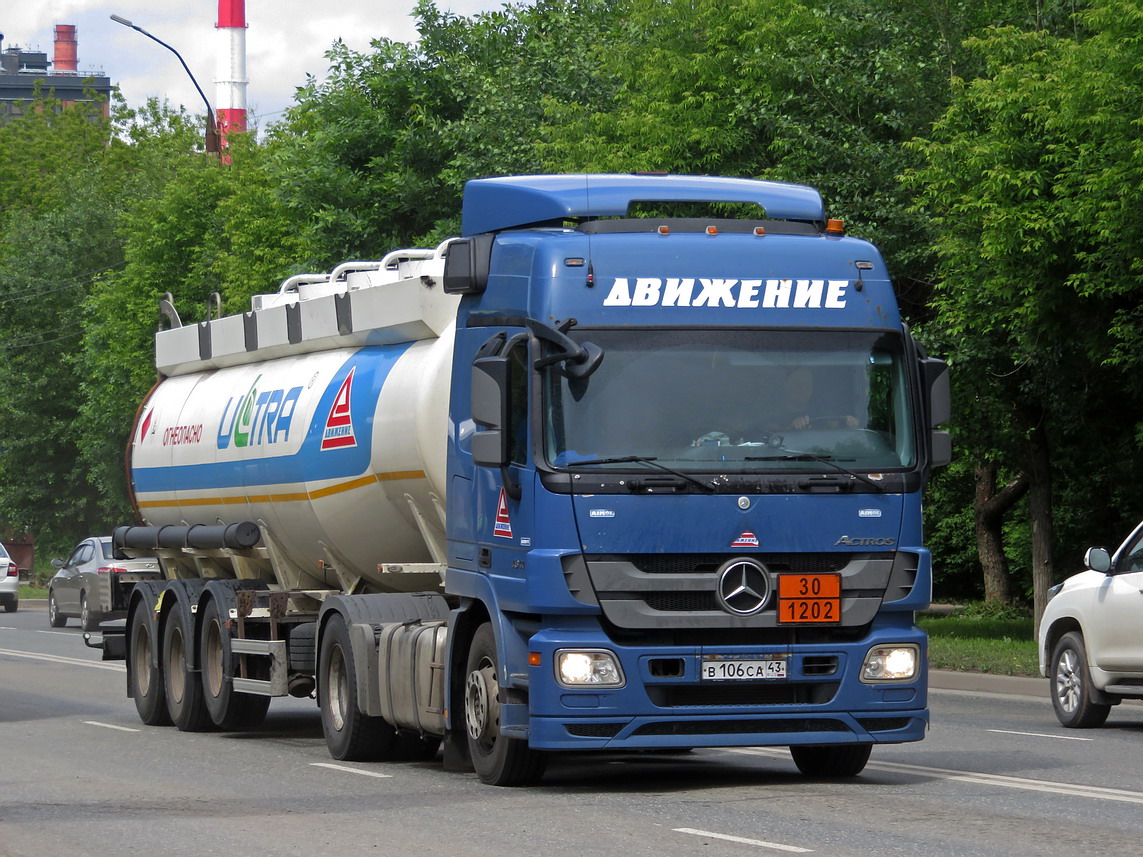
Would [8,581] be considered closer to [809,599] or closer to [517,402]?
[517,402]

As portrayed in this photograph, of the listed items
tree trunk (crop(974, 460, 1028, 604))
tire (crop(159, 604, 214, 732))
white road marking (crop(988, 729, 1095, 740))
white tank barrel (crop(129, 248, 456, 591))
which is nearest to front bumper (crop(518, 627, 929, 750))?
white tank barrel (crop(129, 248, 456, 591))

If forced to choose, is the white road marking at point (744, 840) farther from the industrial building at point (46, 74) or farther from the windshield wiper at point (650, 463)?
the industrial building at point (46, 74)

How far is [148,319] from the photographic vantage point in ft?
174

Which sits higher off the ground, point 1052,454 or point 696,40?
point 696,40

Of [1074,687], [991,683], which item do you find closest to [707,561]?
[1074,687]

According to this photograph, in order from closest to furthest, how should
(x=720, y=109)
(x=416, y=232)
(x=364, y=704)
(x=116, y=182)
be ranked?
(x=364, y=704) < (x=720, y=109) < (x=416, y=232) < (x=116, y=182)

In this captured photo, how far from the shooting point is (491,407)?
10781 millimetres

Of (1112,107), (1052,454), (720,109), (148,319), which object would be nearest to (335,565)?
(1112,107)

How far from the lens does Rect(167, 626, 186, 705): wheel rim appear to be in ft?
55.8

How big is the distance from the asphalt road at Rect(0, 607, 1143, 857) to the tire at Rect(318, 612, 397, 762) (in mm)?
197

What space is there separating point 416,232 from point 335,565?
25740 millimetres

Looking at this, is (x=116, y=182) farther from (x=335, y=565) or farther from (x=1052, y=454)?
(x=335, y=565)

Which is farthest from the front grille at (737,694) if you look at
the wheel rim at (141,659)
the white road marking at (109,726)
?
the wheel rim at (141,659)

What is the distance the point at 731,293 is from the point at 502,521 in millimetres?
1787
